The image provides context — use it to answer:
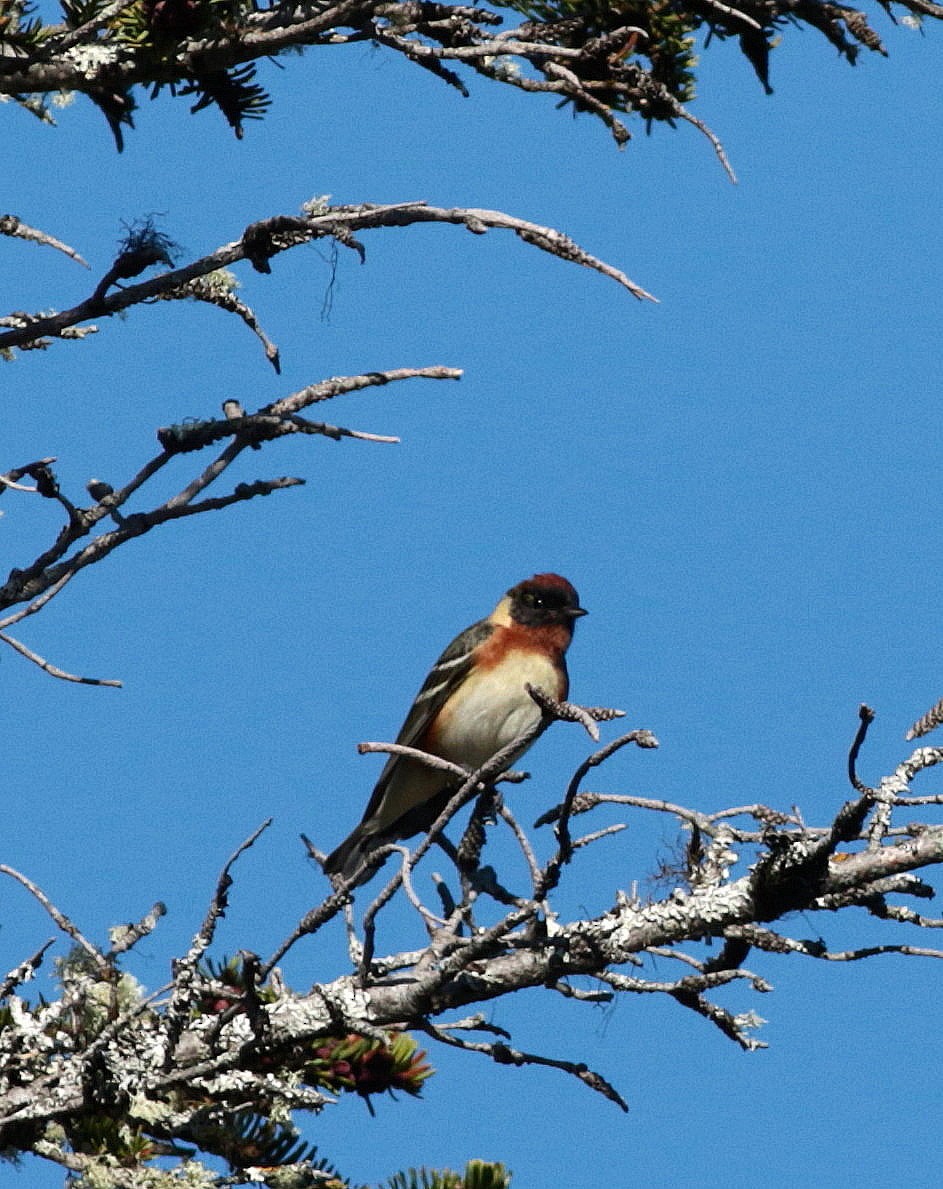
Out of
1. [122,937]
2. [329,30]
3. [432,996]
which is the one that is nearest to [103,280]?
[329,30]

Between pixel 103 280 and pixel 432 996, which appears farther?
pixel 103 280

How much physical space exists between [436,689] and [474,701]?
29 centimetres

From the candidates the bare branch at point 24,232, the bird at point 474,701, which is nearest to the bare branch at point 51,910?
the bare branch at point 24,232

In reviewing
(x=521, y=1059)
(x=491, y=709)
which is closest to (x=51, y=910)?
(x=521, y=1059)

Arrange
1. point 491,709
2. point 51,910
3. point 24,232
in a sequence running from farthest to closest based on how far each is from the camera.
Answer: point 491,709 → point 24,232 → point 51,910

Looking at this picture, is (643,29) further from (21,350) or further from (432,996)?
(432,996)

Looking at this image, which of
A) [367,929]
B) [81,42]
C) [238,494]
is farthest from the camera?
[238,494]

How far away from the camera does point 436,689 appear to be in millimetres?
8211

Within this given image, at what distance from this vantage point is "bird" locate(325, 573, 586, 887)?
7.88 meters

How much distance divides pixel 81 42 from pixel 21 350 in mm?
1236

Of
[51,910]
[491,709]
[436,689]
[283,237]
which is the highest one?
[436,689]

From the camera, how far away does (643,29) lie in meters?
5.26

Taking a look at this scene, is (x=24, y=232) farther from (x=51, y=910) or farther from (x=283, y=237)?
(x=51, y=910)

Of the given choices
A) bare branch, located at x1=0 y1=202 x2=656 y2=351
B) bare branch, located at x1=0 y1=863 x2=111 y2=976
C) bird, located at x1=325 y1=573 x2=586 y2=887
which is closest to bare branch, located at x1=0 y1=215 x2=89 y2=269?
bare branch, located at x1=0 y1=202 x2=656 y2=351
